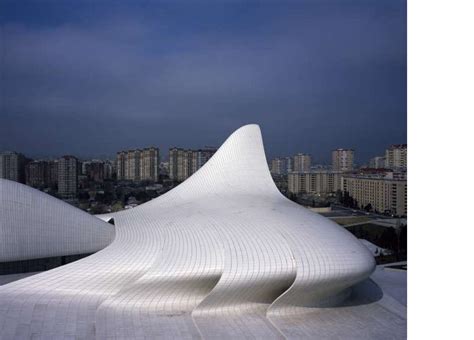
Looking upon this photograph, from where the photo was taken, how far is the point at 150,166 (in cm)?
3056

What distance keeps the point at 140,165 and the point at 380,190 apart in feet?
49.1

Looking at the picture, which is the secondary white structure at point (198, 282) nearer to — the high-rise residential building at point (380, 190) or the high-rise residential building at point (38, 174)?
the high-rise residential building at point (38, 174)

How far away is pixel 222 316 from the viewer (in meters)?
9.67

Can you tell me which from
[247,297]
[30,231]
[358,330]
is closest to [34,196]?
[30,231]

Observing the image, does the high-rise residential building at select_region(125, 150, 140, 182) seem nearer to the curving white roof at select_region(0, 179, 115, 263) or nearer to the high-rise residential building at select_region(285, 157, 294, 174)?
the high-rise residential building at select_region(285, 157, 294, 174)

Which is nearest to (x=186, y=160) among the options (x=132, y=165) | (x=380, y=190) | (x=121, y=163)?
(x=132, y=165)

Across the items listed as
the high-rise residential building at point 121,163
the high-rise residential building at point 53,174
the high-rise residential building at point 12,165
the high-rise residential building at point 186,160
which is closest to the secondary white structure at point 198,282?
the high-rise residential building at point 12,165

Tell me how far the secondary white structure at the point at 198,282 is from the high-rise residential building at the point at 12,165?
379 inches

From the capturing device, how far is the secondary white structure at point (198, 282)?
8664mm

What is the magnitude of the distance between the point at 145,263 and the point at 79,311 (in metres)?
1.68

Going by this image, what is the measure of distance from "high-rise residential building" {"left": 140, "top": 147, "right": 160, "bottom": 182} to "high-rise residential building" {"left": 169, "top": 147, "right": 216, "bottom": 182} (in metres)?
1.10

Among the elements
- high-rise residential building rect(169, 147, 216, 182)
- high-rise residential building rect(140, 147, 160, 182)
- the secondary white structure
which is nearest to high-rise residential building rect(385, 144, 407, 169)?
high-rise residential building rect(169, 147, 216, 182)

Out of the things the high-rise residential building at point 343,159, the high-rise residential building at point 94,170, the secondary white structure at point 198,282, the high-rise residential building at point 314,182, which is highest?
the high-rise residential building at point 343,159
